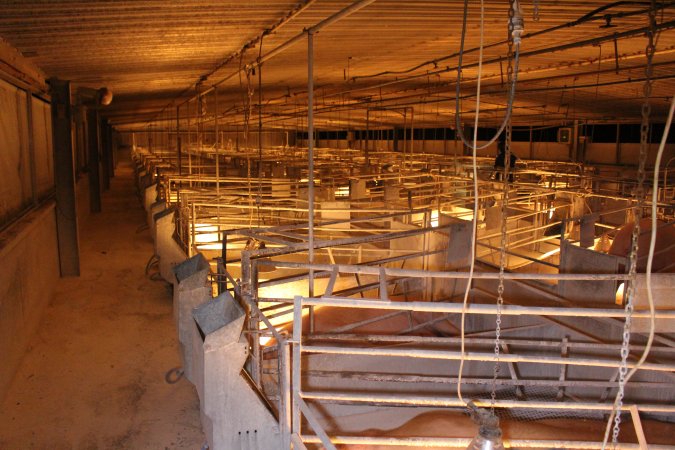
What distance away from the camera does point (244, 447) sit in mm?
4270

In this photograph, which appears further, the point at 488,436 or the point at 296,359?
the point at 296,359

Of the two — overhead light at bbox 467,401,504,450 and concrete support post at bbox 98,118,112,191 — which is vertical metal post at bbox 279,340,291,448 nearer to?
overhead light at bbox 467,401,504,450

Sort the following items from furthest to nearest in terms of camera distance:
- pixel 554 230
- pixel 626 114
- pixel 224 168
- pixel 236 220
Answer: pixel 224 168 → pixel 626 114 → pixel 554 230 → pixel 236 220

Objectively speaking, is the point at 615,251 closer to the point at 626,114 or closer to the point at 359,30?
the point at 359,30

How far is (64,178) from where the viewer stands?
9.98 metres

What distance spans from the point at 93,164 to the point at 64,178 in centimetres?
865

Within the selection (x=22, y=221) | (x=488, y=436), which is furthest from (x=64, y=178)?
(x=488, y=436)

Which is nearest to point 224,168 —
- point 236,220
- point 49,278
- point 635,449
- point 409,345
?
point 236,220

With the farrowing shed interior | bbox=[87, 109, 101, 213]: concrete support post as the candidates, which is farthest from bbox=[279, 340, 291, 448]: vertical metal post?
bbox=[87, 109, 101, 213]: concrete support post

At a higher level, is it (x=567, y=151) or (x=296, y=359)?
(x=567, y=151)

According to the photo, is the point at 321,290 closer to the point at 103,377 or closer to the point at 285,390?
the point at 103,377

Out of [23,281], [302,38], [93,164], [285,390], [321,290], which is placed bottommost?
[321,290]

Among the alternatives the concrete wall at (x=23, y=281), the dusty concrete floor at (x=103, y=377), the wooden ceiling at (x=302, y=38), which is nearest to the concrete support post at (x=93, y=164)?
the wooden ceiling at (x=302, y=38)

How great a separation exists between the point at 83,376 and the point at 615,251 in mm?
6435
